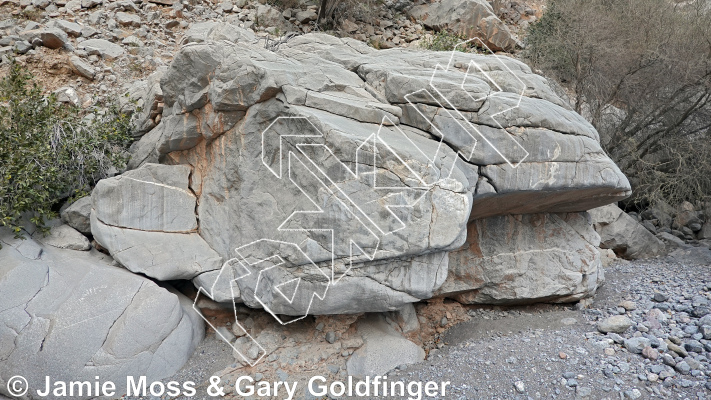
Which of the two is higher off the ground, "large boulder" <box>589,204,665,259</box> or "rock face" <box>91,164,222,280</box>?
"rock face" <box>91,164,222,280</box>

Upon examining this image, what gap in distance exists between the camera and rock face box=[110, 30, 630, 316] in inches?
191

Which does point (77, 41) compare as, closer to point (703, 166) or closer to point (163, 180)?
point (163, 180)

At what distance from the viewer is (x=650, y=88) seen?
9.55m

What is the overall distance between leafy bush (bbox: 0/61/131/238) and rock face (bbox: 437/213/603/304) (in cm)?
500

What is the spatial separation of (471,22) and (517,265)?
8.22m

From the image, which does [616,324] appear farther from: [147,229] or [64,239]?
[64,239]

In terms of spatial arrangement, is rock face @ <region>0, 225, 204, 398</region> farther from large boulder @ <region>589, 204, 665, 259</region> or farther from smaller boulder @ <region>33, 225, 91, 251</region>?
large boulder @ <region>589, 204, 665, 259</region>

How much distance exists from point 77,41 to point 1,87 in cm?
315

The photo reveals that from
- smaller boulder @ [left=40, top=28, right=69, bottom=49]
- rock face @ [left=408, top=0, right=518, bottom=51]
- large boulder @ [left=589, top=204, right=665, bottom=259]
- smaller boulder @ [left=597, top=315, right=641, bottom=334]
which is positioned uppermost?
rock face @ [left=408, top=0, right=518, bottom=51]

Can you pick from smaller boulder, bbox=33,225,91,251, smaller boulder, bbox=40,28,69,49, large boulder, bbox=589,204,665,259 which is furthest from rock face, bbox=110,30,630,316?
smaller boulder, bbox=40,28,69,49

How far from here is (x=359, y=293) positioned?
510 cm

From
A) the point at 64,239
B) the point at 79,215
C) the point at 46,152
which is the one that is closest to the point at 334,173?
the point at 79,215

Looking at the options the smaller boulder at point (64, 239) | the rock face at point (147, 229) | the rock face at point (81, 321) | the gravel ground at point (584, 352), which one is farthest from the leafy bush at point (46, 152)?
the gravel ground at point (584, 352)

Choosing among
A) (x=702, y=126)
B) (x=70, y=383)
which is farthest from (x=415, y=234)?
(x=702, y=126)
